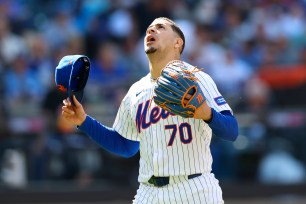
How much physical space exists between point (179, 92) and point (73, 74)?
85cm

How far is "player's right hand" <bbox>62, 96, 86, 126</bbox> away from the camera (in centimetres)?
448

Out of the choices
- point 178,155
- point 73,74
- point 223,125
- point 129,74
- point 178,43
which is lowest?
point 178,155

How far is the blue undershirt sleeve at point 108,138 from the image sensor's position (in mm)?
4574

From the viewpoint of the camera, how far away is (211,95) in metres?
4.25

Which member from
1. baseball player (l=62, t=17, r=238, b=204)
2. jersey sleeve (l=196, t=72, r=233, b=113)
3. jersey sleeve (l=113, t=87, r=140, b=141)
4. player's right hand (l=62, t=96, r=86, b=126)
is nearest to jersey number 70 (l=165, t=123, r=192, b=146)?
baseball player (l=62, t=17, r=238, b=204)

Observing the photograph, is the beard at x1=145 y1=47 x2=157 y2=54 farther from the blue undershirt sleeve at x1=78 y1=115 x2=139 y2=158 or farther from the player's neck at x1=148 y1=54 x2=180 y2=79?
the blue undershirt sleeve at x1=78 y1=115 x2=139 y2=158

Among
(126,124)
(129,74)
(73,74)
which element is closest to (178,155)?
(126,124)

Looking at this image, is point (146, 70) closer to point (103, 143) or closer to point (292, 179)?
point (292, 179)

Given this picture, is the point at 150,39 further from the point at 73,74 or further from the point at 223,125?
the point at 223,125

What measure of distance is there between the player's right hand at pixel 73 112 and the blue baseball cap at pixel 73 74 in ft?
0.13

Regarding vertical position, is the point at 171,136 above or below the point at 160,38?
below

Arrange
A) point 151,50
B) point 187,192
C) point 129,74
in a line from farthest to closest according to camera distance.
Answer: point 129,74 < point 151,50 < point 187,192

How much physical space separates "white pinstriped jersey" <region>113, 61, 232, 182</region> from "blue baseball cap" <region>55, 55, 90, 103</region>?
1.46 ft

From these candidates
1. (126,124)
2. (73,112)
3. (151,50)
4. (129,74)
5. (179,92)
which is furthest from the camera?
(129,74)
